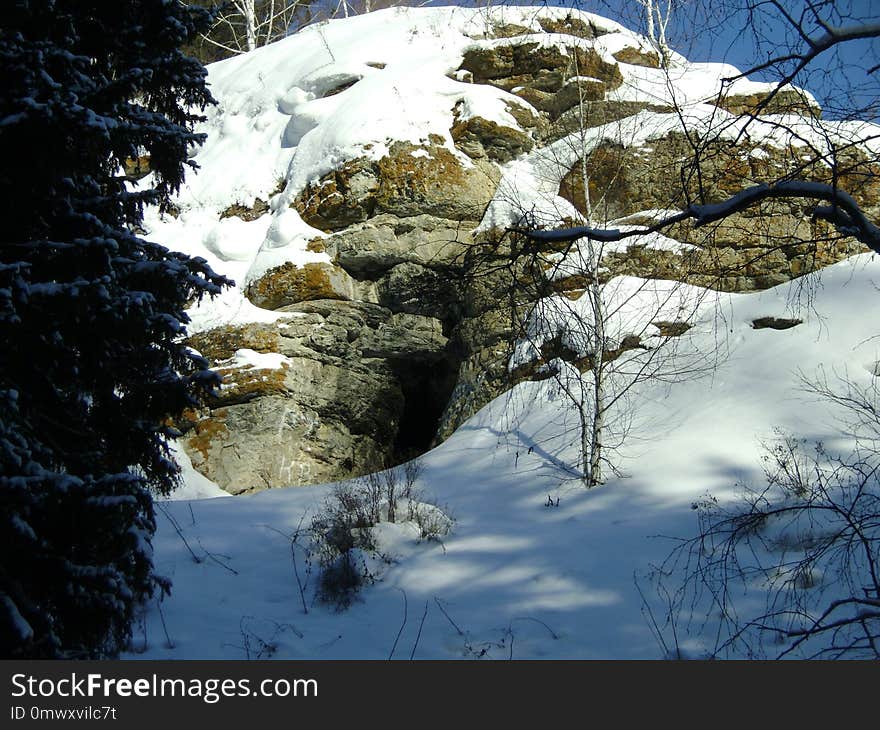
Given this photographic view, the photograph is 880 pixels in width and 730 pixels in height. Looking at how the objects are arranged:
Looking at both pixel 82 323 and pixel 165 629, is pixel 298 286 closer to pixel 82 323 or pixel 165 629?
pixel 165 629

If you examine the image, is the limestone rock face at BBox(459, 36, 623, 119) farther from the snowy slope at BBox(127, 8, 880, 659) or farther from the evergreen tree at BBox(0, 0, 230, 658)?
the evergreen tree at BBox(0, 0, 230, 658)

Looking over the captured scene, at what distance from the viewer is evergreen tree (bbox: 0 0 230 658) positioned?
3.19m

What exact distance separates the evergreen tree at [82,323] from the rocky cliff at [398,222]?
5485 mm

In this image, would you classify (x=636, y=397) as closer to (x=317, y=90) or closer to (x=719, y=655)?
(x=719, y=655)

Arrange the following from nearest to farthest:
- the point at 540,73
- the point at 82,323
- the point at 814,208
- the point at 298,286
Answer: the point at 814,208 < the point at 82,323 < the point at 298,286 < the point at 540,73

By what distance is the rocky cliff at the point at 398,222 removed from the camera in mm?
10891

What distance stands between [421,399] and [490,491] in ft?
19.8

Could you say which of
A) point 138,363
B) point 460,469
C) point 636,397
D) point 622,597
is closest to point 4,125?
point 138,363

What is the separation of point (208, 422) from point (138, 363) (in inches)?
271

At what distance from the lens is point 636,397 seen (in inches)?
360

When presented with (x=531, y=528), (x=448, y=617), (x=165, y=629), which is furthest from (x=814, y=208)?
(x=165, y=629)

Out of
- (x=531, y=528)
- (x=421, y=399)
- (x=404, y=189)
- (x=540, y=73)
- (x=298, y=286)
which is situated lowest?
(x=421, y=399)

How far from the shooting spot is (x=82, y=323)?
141 inches

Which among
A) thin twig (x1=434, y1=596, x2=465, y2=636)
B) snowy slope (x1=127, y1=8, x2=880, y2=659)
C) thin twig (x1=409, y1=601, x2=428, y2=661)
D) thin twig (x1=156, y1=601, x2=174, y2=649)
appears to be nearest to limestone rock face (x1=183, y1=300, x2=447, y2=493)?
snowy slope (x1=127, y1=8, x2=880, y2=659)
